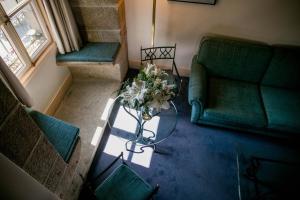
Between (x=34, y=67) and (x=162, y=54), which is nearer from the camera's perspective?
(x=34, y=67)

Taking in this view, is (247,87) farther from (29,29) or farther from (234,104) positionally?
(29,29)

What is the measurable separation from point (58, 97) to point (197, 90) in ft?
6.08

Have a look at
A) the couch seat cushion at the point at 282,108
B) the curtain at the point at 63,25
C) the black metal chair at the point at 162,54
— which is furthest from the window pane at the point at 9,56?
the couch seat cushion at the point at 282,108

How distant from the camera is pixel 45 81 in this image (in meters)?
2.63

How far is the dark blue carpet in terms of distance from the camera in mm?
2234

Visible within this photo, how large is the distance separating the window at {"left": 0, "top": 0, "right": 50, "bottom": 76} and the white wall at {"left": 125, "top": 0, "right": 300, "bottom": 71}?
1.11m

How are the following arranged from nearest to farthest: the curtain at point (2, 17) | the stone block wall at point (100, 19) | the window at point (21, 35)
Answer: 1. the curtain at point (2, 17)
2. the window at point (21, 35)
3. the stone block wall at point (100, 19)

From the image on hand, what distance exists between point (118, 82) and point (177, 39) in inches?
42.1

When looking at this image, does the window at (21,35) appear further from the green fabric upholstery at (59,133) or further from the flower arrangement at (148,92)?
the flower arrangement at (148,92)

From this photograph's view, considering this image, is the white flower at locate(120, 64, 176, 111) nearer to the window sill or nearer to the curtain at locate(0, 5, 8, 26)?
the window sill

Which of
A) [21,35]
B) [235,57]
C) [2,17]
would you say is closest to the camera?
[2,17]

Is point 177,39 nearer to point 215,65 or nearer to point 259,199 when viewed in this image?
point 215,65

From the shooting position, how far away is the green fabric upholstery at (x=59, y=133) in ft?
6.09

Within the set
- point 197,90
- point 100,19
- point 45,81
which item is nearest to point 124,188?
point 197,90
